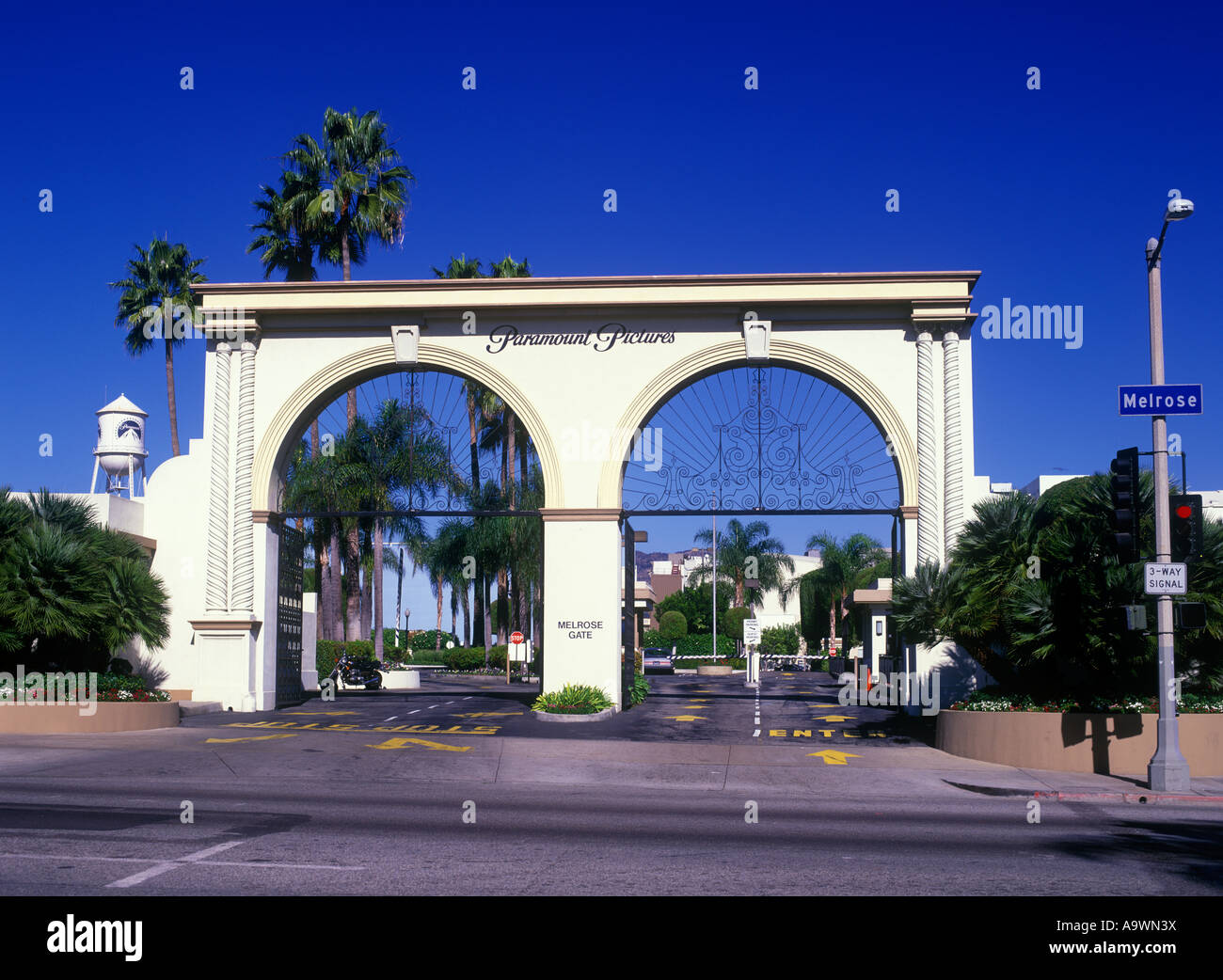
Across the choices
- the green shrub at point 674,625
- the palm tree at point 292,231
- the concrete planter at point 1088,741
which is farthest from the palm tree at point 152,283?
the green shrub at point 674,625

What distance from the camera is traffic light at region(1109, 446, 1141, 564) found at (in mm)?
15234

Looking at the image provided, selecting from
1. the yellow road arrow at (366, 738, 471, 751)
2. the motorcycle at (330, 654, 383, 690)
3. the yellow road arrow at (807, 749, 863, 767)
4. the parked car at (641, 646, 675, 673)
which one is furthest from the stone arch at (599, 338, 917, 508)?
the parked car at (641, 646, 675, 673)

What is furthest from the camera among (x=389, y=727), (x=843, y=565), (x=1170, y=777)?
(x=843, y=565)

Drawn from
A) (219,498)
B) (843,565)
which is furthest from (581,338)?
(843,565)

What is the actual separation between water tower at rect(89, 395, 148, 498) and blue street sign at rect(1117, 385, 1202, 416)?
25.7 m

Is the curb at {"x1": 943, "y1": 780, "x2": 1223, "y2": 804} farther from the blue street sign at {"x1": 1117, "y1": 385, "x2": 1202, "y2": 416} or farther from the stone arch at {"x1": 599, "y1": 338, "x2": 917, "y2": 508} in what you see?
the stone arch at {"x1": 599, "y1": 338, "x2": 917, "y2": 508}

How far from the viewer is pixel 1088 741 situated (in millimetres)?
17125

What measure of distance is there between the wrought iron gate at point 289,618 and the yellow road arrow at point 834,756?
13147 millimetres

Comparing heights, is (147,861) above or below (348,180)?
below

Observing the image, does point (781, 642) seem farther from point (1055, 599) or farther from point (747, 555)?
point (1055, 599)

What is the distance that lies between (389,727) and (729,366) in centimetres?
1025

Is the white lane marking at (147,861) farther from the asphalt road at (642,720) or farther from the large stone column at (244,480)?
the large stone column at (244,480)
